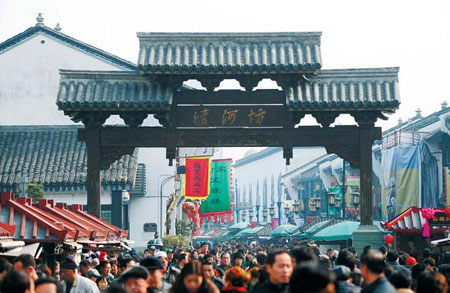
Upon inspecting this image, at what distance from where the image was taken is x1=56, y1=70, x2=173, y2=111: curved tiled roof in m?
23.7

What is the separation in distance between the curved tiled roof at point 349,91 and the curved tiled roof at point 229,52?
547 mm

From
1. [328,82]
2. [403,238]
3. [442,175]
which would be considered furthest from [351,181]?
[328,82]

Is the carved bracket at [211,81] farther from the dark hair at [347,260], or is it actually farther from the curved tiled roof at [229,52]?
the dark hair at [347,260]

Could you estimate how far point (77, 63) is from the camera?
150 feet

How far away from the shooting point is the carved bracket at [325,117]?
24.2 meters

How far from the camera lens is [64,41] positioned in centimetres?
4575

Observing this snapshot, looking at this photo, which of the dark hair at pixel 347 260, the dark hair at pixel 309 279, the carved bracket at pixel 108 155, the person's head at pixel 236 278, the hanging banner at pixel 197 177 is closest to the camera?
the dark hair at pixel 309 279

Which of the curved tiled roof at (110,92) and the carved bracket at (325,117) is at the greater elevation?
the curved tiled roof at (110,92)

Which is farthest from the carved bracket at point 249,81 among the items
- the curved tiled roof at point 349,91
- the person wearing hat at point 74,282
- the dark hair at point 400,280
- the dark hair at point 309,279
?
the dark hair at point 309,279

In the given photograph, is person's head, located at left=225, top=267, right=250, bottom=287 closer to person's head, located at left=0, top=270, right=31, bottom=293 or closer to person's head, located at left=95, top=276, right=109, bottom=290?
person's head, located at left=0, top=270, right=31, bottom=293

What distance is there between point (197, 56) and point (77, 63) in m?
22.5

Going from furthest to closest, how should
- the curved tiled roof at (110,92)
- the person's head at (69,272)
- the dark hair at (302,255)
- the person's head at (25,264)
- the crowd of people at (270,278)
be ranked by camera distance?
1. the curved tiled roof at (110,92)
2. the person's head at (69,272)
3. the person's head at (25,264)
4. the dark hair at (302,255)
5. the crowd of people at (270,278)

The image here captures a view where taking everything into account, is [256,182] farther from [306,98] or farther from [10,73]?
[306,98]

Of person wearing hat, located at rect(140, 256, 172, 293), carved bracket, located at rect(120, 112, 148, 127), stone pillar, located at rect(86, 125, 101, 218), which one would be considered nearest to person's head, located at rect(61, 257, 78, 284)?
person wearing hat, located at rect(140, 256, 172, 293)
